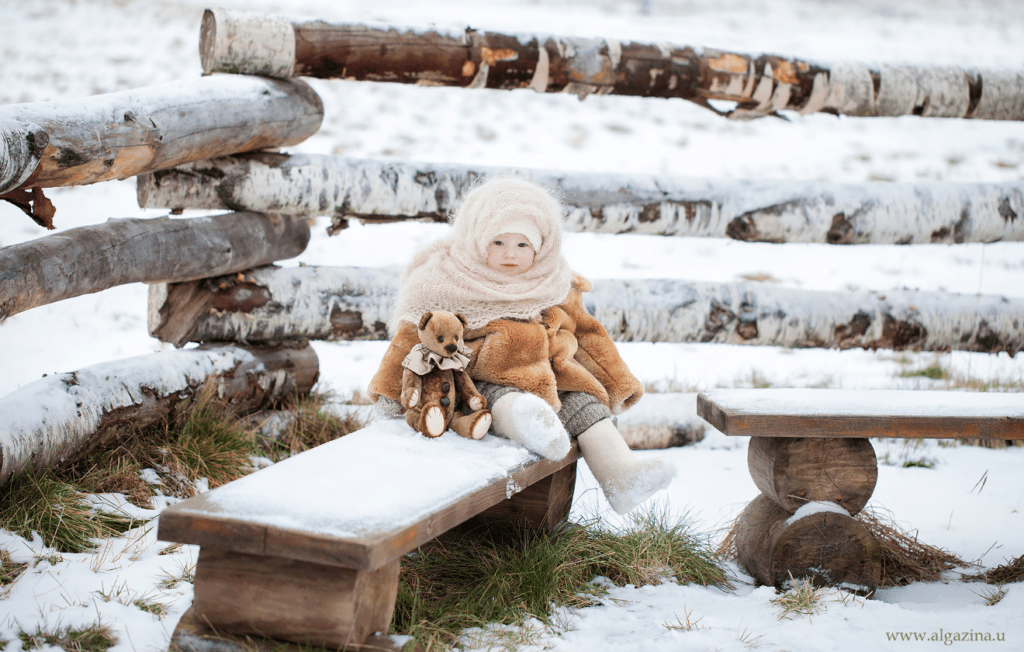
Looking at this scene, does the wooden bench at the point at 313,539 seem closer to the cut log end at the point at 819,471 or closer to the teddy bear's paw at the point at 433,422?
the teddy bear's paw at the point at 433,422

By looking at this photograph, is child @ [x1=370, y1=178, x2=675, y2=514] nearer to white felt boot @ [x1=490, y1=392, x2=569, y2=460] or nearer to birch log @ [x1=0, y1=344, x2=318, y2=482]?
white felt boot @ [x1=490, y1=392, x2=569, y2=460]

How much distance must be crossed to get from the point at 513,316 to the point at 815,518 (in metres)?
1.30

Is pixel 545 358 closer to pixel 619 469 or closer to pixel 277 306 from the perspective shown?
pixel 619 469

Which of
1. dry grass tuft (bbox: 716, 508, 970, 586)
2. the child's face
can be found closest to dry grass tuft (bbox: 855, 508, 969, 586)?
dry grass tuft (bbox: 716, 508, 970, 586)

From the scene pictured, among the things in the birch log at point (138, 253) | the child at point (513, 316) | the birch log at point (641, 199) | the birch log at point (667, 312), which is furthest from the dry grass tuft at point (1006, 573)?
the birch log at point (138, 253)

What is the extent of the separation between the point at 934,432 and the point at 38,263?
3263mm

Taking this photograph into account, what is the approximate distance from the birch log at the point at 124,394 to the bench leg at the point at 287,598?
118 centimetres

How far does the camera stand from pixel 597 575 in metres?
2.82

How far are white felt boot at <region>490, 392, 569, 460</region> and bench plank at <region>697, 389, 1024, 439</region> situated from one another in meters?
0.60

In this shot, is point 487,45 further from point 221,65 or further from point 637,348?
point 637,348

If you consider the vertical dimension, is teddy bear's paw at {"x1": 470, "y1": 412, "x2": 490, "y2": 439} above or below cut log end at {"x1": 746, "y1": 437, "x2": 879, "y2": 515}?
above

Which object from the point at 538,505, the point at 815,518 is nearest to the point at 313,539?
the point at 538,505

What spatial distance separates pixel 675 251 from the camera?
952cm

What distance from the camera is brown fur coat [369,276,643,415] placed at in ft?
9.35
